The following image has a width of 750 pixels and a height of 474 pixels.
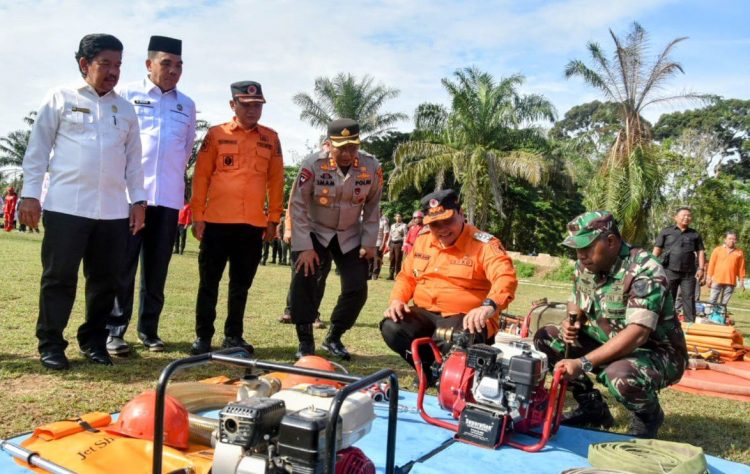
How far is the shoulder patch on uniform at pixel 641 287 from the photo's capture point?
12.2ft

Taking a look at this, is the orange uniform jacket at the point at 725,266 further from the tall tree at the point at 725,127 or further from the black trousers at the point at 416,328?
the tall tree at the point at 725,127

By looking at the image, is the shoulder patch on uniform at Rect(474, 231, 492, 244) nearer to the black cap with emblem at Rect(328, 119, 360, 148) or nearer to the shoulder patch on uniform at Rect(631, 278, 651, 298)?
the shoulder patch on uniform at Rect(631, 278, 651, 298)

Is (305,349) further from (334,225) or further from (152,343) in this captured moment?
(152,343)

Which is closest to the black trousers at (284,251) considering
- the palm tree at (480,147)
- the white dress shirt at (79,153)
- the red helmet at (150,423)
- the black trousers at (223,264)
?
the palm tree at (480,147)

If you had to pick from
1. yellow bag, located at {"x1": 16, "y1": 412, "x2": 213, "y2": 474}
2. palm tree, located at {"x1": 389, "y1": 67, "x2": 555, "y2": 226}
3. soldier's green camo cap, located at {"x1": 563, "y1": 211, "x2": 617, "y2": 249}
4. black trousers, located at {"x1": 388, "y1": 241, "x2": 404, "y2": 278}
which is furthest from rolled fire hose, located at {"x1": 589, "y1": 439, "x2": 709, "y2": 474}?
palm tree, located at {"x1": 389, "y1": 67, "x2": 555, "y2": 226}

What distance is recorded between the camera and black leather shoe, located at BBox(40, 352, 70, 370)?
15.0 ft

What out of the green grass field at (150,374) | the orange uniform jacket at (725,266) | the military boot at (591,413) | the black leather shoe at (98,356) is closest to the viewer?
the green grass field at (150,374)

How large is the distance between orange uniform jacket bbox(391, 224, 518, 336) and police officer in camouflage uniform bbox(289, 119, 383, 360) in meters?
0.79

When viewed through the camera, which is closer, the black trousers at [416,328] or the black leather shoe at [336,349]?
the black trousers at [416,328]

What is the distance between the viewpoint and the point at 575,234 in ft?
12.6

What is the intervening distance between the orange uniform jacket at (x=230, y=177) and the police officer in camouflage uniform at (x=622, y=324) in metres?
2.66

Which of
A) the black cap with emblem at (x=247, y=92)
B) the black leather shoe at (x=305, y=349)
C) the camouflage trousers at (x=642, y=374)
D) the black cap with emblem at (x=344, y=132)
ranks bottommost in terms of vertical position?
the black leather shoe at (x=305, y=349)

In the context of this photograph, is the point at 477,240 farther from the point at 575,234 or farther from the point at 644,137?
the point at 644,137

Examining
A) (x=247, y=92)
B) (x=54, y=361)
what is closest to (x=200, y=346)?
(x=54, y=361)
